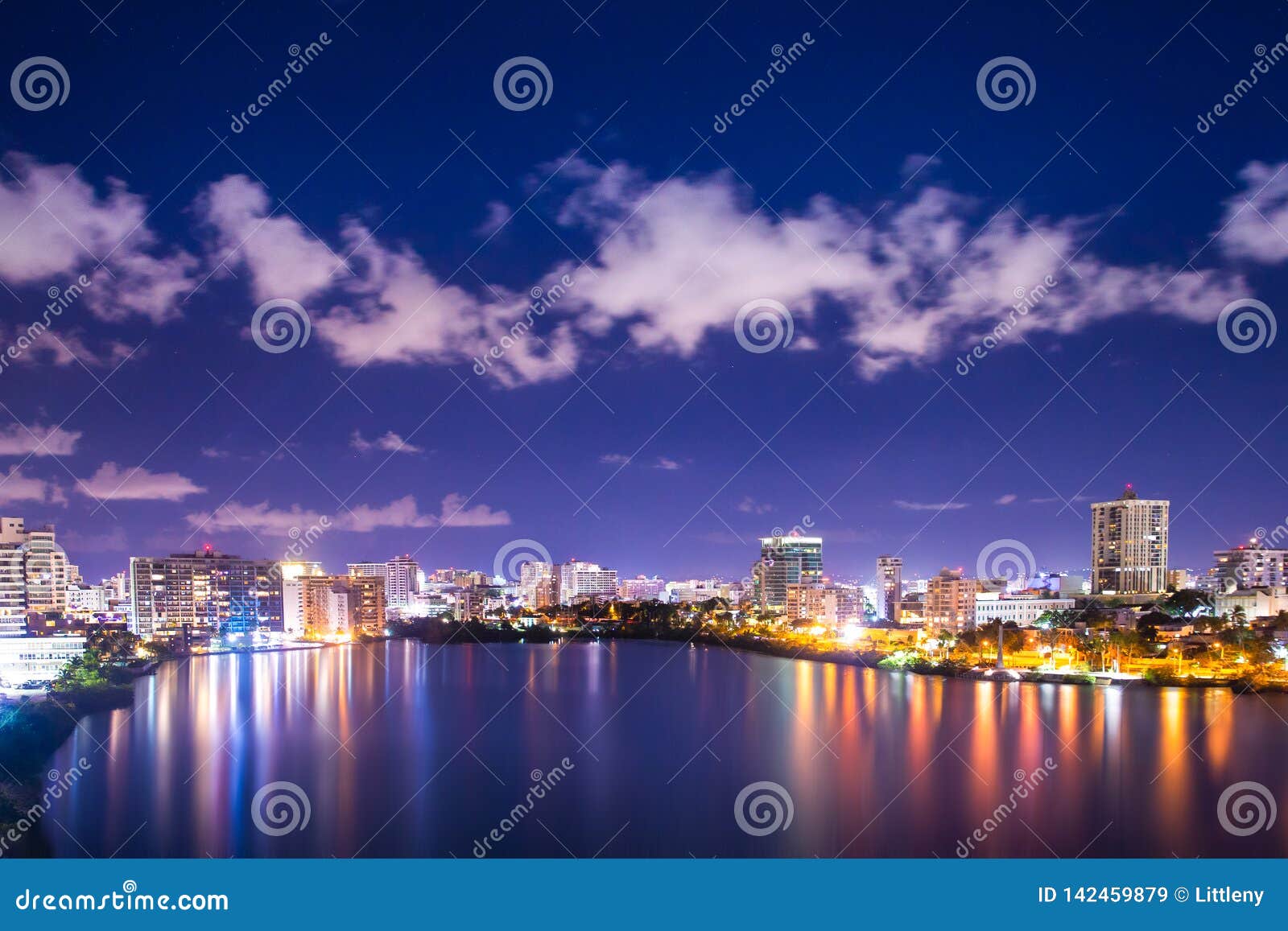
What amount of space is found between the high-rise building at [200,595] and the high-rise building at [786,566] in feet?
31.0

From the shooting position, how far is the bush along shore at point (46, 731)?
165 inches

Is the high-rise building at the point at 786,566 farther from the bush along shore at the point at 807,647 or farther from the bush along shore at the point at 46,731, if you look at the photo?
the bush along shore at the point at 46,731

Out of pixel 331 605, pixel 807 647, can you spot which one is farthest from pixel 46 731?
pixel 807 647

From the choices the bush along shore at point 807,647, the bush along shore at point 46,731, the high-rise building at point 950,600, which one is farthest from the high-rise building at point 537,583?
the bush along shore at point 46,731

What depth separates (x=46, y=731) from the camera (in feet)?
18.7

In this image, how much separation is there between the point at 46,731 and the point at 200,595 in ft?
21.5

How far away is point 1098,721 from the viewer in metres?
6.65

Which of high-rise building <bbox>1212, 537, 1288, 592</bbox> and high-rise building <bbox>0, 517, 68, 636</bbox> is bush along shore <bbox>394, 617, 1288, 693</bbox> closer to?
high-rise building <bbox>1212, 537, 1288, 592</bbox>

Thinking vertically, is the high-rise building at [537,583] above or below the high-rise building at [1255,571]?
below

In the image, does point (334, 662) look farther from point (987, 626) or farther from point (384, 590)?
point (987, 626)

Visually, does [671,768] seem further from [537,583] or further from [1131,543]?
[537,583]
